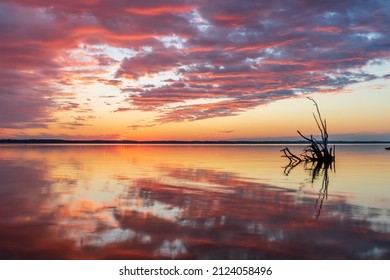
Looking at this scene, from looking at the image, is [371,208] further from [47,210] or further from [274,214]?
[47,210]

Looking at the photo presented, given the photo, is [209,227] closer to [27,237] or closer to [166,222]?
[166,222]

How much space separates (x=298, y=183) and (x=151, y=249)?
1459cm

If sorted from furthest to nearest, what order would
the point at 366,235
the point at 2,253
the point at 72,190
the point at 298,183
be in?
the point at 298,183 → the point at 72,190 → the point at 366,235 → the point at 2,253

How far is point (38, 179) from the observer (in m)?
22.9

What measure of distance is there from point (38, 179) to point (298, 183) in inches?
561

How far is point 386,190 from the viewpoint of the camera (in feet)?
61.2

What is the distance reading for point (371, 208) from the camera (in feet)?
46.0

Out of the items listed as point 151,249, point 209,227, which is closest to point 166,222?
point 209,227

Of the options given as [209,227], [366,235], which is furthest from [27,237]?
[366,235]

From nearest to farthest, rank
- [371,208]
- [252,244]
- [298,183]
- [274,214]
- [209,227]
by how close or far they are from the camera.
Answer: [252,244] → [209,227] → [274,214] → [371,208] → [298,183]

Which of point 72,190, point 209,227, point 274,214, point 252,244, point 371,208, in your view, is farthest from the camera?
point 72,190

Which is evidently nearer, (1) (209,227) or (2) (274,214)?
(1) (209,227)

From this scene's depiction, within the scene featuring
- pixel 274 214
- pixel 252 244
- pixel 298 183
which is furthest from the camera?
pixel 298 183

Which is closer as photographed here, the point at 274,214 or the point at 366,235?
the point at 366,235
